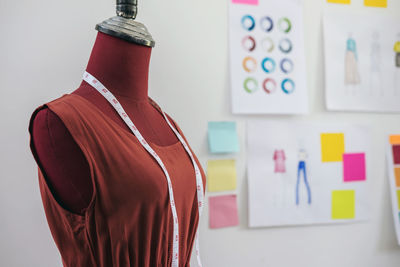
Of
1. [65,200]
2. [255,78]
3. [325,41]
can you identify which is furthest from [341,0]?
[65,200]

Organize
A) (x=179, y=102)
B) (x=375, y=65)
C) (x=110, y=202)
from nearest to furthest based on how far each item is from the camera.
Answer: (x=110, y=202) < (x=179, y=102) < (x=375, y=65)

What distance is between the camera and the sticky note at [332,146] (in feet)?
4.60

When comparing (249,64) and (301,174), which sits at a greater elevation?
(249,64)

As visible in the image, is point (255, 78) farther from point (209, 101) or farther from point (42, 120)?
point (42, 120)

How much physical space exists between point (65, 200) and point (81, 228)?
6 centimetres

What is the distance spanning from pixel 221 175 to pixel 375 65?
731 millimetres

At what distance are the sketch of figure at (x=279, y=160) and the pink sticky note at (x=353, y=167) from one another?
246mm

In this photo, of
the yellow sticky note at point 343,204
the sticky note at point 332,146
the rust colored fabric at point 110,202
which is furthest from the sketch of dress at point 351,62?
the rust colored fabric at point 110,202

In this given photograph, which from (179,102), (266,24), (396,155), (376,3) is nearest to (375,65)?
(376,3)

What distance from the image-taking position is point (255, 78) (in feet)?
4.33

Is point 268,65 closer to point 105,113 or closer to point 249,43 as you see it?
point 249,43

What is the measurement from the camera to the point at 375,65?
1.45m

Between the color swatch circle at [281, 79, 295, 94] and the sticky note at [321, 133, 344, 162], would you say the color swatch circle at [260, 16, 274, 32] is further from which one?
the sticky note at [321, 133, 344, 162]

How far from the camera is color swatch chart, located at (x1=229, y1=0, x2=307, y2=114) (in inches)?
51.1
